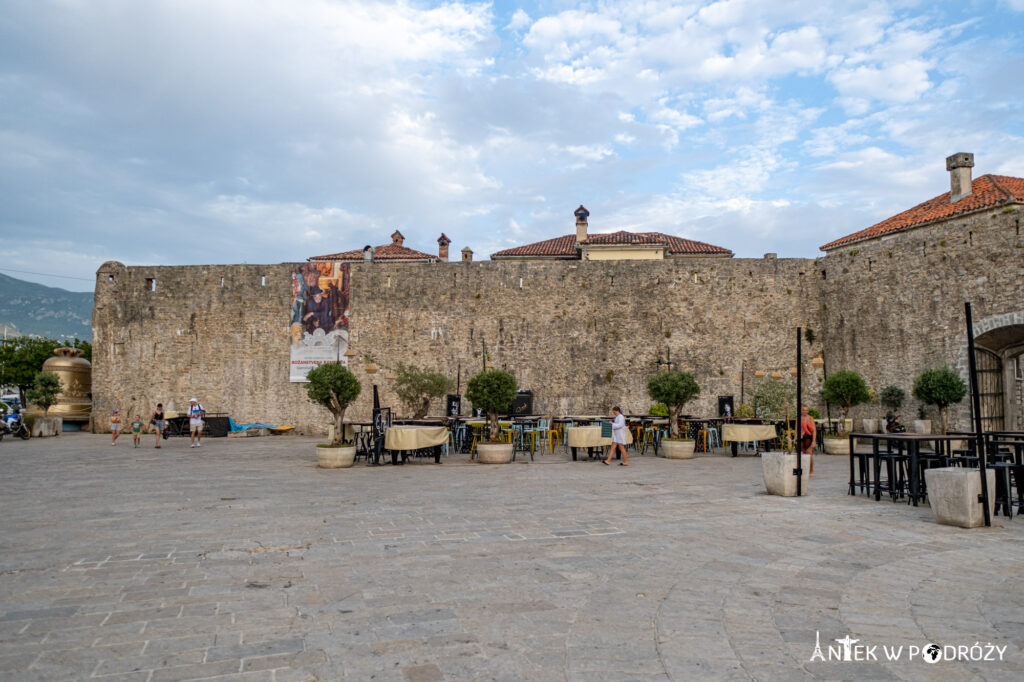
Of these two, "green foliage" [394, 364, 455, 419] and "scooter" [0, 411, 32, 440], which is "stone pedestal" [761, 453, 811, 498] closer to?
"green foliage" [394, 364, 455, 419]

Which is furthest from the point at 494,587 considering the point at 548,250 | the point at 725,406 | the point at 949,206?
the point at 548,250

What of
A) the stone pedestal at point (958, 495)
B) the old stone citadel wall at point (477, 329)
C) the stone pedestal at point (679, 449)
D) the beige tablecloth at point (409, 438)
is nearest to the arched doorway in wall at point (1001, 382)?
the old stone citadel wall at point (477, 329)

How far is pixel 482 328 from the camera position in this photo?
24422mm

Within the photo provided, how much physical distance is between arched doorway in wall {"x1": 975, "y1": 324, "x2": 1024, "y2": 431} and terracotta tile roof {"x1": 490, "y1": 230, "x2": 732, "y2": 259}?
15.9m

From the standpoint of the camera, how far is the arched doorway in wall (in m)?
19.2

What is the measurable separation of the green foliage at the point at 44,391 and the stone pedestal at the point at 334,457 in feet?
53.5

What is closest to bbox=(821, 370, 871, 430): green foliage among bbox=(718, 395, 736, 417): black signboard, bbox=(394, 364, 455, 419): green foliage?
bbox=(718, 395, 736, 417): black signboard

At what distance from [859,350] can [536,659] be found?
22.7m

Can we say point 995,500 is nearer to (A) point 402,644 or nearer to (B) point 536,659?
(B) point 536,659

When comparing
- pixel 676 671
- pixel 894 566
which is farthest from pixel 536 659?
pixel 894 566

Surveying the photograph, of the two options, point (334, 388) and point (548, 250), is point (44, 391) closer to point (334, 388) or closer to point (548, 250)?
point (334, 388)

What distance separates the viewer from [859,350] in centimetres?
2220

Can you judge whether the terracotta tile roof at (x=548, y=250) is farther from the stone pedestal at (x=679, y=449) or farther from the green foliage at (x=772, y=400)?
the stone pedestal at (x=679, y=449)

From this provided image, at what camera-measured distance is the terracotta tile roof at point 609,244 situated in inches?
1300
